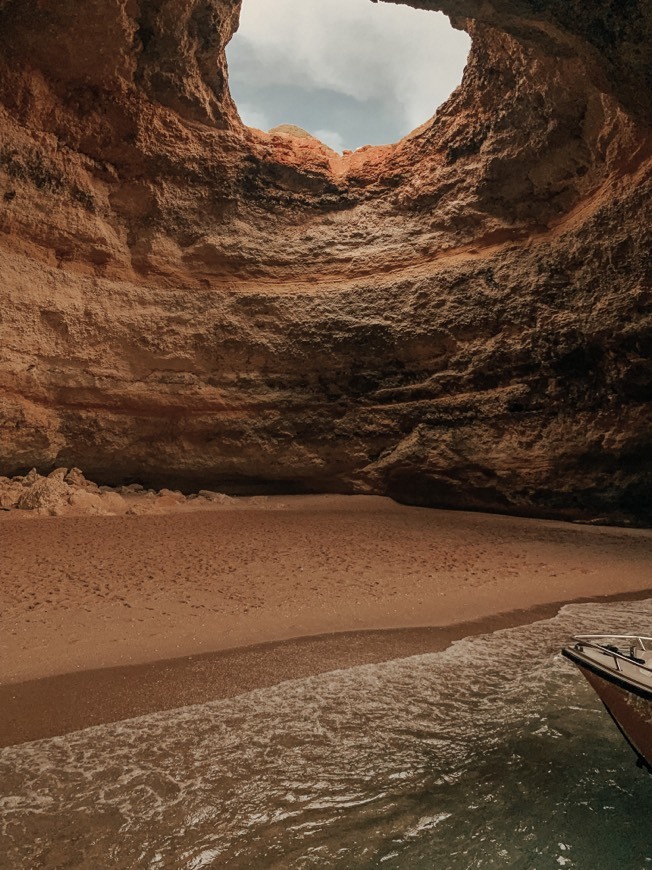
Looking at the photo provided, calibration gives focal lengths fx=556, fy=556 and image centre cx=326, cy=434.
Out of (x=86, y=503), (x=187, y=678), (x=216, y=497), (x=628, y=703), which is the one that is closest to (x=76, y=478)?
(x=86, y=503)

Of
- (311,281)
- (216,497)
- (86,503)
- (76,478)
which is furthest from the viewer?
(311,281)

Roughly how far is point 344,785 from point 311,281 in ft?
26.4

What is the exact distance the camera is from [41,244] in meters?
8.02

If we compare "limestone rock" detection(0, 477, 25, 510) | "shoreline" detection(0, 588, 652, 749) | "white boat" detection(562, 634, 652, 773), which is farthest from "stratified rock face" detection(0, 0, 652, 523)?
"white boat" detection(562, 634, 652, 773)

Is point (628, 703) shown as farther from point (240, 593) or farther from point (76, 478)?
point (76, 478)

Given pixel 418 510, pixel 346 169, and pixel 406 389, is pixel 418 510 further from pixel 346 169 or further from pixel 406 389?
pixel 346 169

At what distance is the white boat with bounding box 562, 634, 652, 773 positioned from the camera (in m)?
2.07

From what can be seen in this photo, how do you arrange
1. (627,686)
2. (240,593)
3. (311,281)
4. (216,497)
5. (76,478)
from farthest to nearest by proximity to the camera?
(311,281)
(216,497)
(76,478)
(240,593)
(627,686)

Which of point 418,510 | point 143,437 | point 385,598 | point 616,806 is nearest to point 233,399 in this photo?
point 143,437

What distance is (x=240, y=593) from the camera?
4590mm

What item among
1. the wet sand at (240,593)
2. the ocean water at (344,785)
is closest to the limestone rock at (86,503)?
the wet sand at (240,593)

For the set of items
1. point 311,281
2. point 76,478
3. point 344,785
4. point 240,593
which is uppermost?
point 311,281

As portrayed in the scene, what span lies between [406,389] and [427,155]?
4.04 metres

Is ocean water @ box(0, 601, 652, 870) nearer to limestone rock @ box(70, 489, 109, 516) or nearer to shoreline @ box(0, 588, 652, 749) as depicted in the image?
shoreline @ box(0, 588, 652, 749)
